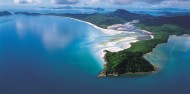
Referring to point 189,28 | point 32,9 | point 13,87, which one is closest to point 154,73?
point 13,87

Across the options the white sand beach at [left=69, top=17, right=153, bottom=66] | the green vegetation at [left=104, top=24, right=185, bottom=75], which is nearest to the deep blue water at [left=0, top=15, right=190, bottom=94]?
the green vegetation at [left=104, top=24, right=185, bottom=75]

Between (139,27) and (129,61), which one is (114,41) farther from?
(139,27)

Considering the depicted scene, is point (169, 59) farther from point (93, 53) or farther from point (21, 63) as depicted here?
point (21, 63)

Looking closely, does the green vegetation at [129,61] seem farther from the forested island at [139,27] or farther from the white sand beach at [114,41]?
the white sand beach at [114,41]

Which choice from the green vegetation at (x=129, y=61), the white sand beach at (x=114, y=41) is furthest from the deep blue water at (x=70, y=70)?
the white sand beach at (x=114, y=41)

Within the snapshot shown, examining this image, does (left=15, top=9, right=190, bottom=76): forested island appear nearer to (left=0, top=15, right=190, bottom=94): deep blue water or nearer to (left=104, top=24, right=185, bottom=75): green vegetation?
(left=104, top=24, right=185, bottom=75): green vegetation
